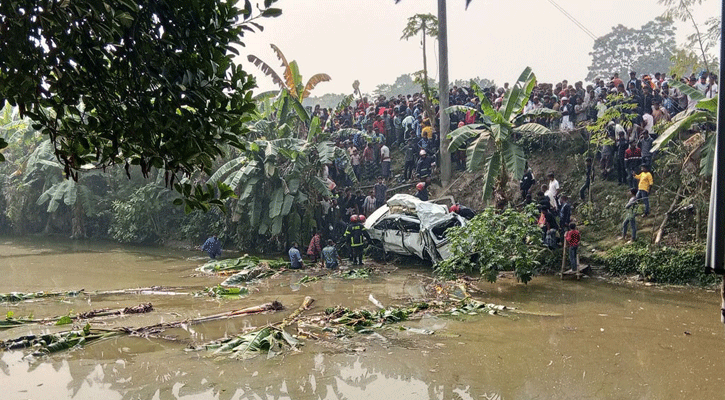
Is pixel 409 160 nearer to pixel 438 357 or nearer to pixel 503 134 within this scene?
pixel 503 134

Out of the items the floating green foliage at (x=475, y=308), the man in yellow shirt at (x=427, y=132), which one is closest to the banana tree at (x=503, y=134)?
the floating green foliage at (x=475, y=308)

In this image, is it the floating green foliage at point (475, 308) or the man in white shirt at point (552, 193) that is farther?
the man in white shirt at point (552, 193)

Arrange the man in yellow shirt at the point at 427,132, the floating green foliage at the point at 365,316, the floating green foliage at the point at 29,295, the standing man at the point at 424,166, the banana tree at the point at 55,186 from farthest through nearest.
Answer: the banana tree at the point at 55,186 < the man in yellow shirt at the point at 427,132 < the standing man at the point at 424,166 < the floating green foliage at the point at 29,295 < the floating green foliage at the point at 365,316

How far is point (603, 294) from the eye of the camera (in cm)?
1188

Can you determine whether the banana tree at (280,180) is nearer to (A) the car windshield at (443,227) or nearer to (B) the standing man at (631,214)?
(A) the car windshield at (443,227)

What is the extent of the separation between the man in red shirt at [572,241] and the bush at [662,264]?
0.78 meters

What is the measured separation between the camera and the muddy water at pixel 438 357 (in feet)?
22.6

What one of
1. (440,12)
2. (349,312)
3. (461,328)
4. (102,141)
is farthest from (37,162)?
(102,141)

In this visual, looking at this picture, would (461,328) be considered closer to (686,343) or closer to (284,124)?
(686,343)

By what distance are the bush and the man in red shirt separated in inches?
30.6

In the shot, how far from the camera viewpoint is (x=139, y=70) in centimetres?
381

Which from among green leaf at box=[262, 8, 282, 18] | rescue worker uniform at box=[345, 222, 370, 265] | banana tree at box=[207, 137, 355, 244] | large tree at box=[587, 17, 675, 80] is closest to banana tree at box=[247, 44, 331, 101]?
banana tree at box=[207, 137, 355, 244]

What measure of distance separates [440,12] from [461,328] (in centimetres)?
1189

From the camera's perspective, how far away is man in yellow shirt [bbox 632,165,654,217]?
13844mm
